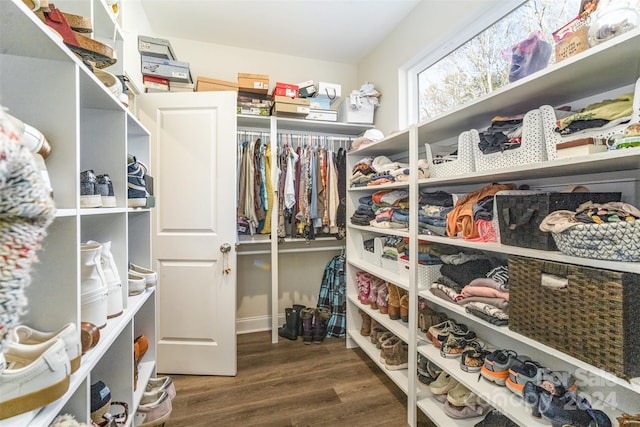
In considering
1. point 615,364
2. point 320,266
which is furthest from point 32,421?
point 320,266

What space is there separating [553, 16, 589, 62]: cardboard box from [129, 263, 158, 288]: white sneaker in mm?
1883

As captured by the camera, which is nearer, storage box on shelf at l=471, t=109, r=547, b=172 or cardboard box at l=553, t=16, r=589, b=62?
cardboard box at l=553, t=16, r=589, b=62

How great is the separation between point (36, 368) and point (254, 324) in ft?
7.58

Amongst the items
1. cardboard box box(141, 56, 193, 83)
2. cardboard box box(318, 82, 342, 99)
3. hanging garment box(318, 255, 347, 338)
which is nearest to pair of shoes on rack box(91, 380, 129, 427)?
hanging garment box(318, 255, 347, 338)

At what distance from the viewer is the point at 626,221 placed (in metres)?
0.78

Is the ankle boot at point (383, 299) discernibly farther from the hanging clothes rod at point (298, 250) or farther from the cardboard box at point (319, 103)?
the cardboard box at point (319, 103)

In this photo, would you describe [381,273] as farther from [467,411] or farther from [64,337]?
[64,337]

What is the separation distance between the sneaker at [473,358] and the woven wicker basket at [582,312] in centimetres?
35

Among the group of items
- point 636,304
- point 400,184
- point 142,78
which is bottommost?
point 636,304

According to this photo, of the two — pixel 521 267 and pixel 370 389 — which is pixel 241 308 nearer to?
pixel 370 389

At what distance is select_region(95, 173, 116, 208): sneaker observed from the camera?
95 centimetres

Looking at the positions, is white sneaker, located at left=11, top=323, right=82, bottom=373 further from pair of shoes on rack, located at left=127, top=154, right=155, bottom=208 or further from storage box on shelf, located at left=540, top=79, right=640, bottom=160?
storage box on shelf, located at left=540, top=79, right=640, bottom=160

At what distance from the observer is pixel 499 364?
4.07 ft

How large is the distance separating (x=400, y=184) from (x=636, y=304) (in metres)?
1.07
